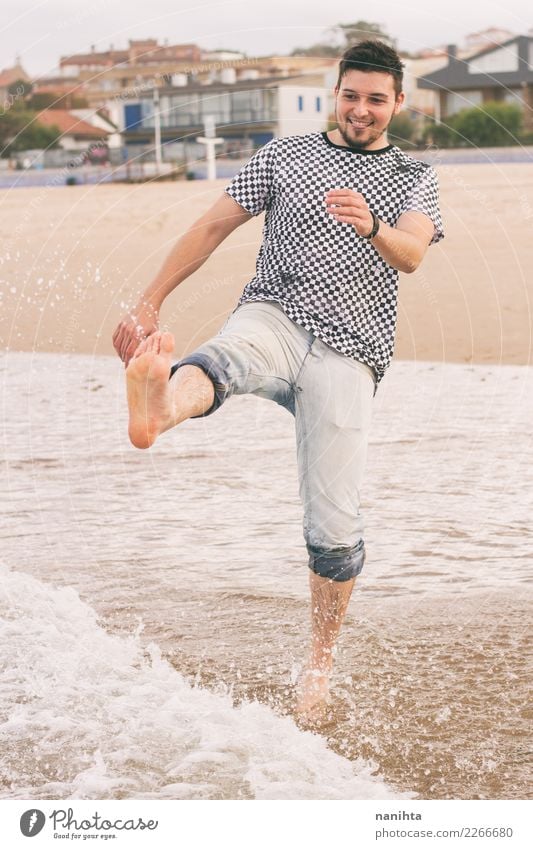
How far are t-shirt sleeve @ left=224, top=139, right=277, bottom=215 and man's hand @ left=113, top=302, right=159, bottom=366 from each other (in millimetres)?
626

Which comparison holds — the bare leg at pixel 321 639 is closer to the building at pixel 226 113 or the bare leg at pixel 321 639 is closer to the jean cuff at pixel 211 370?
the jean cuff at pixel 211 370

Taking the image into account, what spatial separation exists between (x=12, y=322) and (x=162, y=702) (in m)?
14.7

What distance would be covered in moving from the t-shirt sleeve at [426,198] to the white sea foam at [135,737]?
2.23 m

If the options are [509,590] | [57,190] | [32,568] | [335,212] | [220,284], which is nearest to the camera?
[335,212]

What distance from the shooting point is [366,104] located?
5.44 m

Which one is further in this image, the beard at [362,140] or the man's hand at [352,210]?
the beard at [362,140]

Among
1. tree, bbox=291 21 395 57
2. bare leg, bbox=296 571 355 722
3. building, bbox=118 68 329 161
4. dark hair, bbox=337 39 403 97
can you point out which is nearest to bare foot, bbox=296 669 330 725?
bare leg, bbox=296 571 355 722

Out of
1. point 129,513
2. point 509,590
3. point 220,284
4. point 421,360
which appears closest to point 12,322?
point 220,284

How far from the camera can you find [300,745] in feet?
18.4

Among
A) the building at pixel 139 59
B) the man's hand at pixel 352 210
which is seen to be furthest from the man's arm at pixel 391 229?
the building at pixel 139 59

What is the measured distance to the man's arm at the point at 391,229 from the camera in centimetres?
486

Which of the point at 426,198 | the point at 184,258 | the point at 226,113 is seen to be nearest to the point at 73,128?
the point at 226,113
